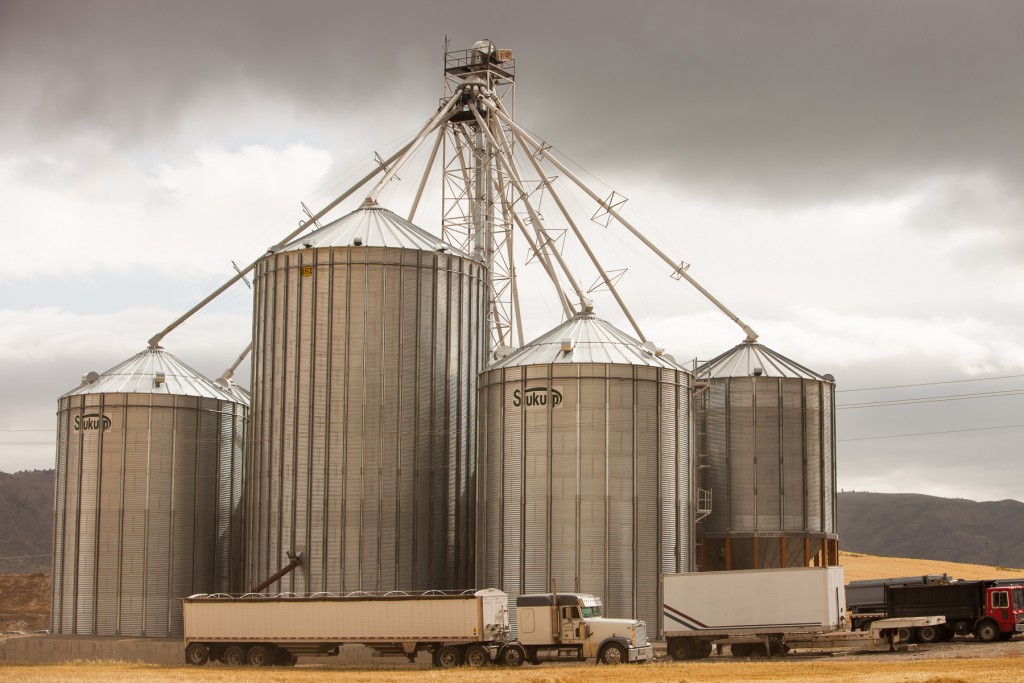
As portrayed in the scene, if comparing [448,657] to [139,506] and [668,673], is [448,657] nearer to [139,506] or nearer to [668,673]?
[668,673]

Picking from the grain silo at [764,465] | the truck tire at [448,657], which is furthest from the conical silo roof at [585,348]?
the truck tire at [448,657]

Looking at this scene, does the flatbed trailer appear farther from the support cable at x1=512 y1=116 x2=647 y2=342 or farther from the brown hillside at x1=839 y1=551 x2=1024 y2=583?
the brown hillside at x1=839 y1=551 x2=1024 y2=583

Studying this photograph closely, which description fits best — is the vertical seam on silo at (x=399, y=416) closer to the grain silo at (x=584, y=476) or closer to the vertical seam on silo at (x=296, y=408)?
the grain silo at (x=584, y=476)

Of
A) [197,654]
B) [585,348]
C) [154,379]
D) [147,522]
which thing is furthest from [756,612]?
[154,379]

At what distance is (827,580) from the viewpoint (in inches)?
2156

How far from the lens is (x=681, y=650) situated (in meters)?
56.8

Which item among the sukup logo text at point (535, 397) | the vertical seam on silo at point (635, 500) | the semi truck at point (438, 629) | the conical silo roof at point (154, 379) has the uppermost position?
the conical silo roof at point (154, 379)

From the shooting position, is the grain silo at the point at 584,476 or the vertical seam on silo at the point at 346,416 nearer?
the grain silo at the point at 584,476

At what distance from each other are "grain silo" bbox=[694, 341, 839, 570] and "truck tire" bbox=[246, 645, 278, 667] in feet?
88.9

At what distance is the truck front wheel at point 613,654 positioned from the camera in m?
51.7

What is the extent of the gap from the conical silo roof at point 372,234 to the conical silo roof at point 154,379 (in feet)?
39.6

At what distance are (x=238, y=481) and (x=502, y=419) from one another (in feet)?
68.3

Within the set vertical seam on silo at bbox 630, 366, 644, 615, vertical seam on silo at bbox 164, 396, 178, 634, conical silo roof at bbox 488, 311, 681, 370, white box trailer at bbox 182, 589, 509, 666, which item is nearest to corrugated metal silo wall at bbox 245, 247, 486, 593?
conical silo roof at bbox 488, 311, 681, 370

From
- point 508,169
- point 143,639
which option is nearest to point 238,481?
point 143,639
